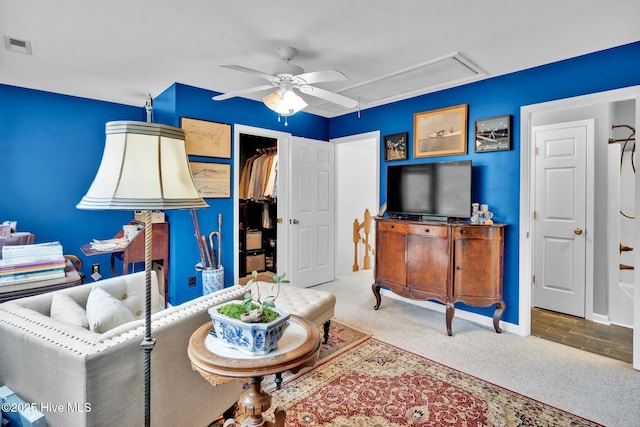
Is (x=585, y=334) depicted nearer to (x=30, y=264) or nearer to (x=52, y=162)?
(x=30, y=264)

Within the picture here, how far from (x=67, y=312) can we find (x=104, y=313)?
0.20 m

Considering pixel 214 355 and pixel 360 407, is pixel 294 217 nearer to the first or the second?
pixel 360 407

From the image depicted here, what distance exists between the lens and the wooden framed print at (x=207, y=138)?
3.46m

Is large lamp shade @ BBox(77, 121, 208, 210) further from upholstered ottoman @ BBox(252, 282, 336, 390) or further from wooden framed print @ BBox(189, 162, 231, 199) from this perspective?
wooden framed print @ BBox(189, 162, 231, 199)

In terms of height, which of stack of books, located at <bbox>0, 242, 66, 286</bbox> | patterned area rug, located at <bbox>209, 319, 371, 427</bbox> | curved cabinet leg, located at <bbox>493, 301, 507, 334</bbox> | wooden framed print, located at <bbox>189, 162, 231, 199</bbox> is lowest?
patterned area rug, located at <bbox>209, 319, 371, 427</bbox>

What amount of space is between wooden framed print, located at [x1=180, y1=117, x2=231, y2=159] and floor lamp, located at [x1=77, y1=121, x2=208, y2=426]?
96.1 inches

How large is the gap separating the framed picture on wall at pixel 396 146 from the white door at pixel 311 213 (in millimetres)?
979

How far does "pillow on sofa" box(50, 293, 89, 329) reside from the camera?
4.63ft

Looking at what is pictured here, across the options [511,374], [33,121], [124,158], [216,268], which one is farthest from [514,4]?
[33,121]

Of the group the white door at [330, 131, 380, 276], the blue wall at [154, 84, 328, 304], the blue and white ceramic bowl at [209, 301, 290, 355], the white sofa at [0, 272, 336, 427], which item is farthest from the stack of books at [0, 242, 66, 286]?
the white door at [330, 131, 380, 276]

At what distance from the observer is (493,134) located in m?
3.22

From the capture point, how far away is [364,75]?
323 centimetres

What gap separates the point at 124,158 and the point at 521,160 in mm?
3277

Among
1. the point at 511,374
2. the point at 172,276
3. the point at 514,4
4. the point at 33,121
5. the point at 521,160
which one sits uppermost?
the point at 514,4
